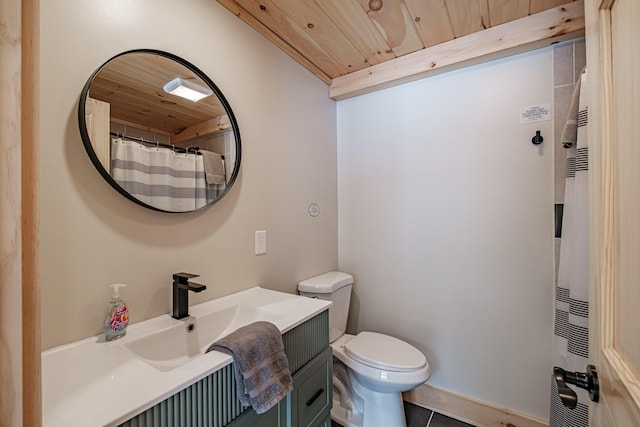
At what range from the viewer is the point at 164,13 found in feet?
3.46

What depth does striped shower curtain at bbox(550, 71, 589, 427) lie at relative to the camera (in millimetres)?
972

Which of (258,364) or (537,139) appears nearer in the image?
(258,364)

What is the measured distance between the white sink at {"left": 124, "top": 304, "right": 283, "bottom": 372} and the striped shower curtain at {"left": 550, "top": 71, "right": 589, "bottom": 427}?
1.09 meters

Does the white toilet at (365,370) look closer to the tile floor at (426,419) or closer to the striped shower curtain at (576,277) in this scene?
the tile floor at (426,419)

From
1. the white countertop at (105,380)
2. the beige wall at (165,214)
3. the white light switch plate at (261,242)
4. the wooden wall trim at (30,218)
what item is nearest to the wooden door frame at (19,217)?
the wooden wall trim at (30,218)

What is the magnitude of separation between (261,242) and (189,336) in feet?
1.85

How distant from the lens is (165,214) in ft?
3.46

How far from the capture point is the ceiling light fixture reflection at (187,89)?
110 cm

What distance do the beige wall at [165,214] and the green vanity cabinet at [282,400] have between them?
0.44m

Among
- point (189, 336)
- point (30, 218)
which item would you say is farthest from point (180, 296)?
point (30, 218)

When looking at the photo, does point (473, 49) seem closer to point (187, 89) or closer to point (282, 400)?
point (187, 89)

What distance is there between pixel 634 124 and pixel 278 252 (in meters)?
1.39

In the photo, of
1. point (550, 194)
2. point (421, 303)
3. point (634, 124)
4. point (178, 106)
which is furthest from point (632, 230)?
point (421, 303)

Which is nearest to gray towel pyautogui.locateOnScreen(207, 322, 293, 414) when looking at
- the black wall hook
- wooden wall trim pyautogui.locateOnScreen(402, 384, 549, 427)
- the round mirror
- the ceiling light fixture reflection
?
the round mirror
